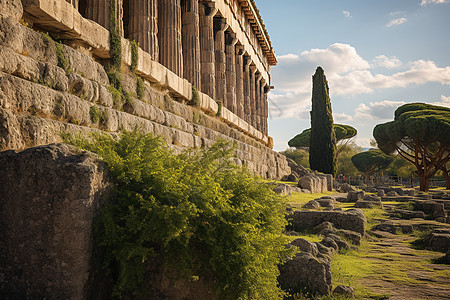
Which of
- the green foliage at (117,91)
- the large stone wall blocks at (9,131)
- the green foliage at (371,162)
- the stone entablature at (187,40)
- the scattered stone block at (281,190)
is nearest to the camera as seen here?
the large stone wall blocks at (9,131)

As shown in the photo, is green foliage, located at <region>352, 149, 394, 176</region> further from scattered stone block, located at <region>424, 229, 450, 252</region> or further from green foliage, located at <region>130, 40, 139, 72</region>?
green foliage, located at <region>130, 40, 139, 72</region>

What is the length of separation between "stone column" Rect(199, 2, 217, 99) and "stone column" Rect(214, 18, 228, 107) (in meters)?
1.99

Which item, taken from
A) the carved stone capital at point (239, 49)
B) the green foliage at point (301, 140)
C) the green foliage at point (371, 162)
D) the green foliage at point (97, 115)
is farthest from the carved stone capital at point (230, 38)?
the green foliage at point (301, 140)

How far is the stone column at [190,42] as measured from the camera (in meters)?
13.5

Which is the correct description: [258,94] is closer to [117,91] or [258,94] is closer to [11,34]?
[117,91]

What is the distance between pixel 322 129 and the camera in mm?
32312

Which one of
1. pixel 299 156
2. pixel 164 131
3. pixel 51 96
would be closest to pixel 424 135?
pixel 299 156

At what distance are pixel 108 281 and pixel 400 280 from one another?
11.8 feet

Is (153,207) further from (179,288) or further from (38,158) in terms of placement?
(38,158)

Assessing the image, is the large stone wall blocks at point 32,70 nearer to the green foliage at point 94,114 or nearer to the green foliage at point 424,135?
the green foliage at point 94,114

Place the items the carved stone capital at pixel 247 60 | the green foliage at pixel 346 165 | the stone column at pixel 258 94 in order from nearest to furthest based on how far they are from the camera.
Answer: the carved stone capital at pixel 247 60 → the stone column at pixel 258 94 → the green foliage at pixel 346 165

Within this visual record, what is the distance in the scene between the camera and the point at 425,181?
29406mm

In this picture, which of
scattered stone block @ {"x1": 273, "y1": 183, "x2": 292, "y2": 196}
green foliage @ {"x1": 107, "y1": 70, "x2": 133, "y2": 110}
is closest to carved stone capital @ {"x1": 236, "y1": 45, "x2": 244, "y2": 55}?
scattered stone block @ {"x1": 273, "y1": 183, "x2": 292, "y2": 196}

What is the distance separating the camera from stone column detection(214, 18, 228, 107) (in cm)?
1775
